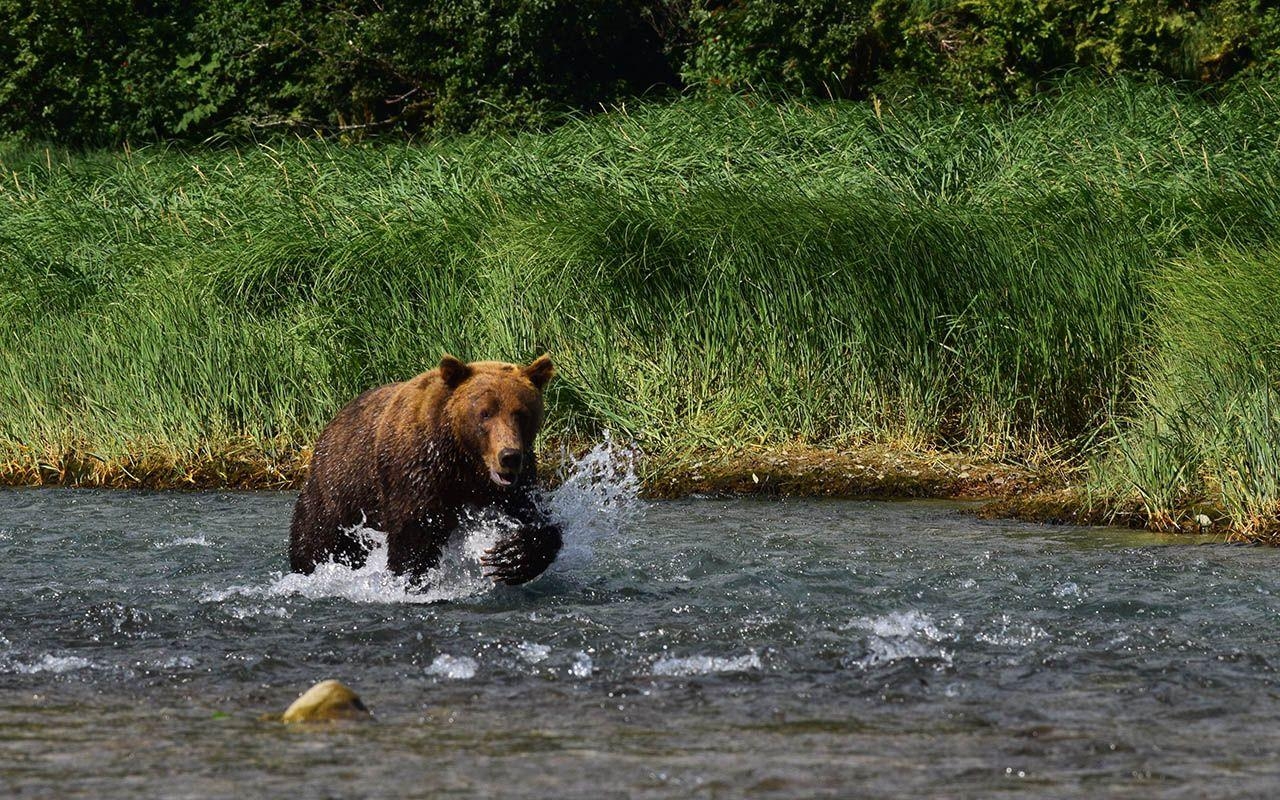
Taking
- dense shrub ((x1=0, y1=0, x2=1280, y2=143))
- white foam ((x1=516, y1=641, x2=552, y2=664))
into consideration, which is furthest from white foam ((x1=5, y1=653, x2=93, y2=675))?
dense shrub ((x1=0, y1=0, x2=1280, y2=143))

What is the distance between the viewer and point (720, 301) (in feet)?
37.4

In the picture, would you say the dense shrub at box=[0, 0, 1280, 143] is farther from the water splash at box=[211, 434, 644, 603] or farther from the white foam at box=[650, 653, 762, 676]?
the white foam at box=[650, 653, 762, 676]

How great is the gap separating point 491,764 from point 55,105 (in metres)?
19.9

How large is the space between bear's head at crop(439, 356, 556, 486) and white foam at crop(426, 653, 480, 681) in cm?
102

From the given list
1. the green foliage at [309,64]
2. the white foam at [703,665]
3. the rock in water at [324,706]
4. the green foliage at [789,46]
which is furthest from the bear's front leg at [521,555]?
the green foliage at [309,64]

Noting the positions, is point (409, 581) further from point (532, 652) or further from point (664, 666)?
point (664, 666)

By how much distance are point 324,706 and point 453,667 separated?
853 millimetres

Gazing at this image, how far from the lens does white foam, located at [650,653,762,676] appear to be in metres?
5.99

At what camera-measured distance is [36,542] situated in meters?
9.15

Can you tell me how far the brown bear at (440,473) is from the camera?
7.26 meters


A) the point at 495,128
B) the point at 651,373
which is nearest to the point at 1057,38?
the point at 495,128

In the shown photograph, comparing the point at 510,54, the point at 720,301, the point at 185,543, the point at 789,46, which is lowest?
the point at 185,543

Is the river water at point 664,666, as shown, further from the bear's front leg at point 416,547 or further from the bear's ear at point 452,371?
the bear's ear at point 452,371

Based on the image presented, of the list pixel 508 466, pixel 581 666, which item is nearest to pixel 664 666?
pixel 581 666
